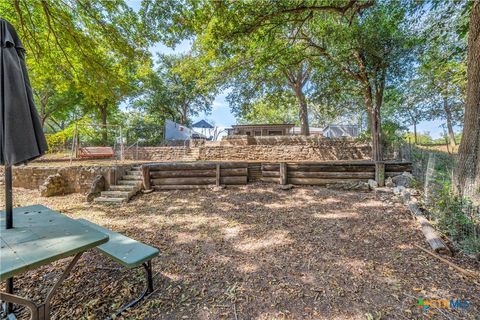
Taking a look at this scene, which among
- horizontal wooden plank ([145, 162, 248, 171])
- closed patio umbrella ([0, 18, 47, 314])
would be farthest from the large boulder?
closed patio umbrella ([0, 18, 47, 314])

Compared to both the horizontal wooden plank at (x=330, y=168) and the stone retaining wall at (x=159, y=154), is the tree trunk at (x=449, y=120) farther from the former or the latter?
the stone retaining wall at (x=159, y=154)

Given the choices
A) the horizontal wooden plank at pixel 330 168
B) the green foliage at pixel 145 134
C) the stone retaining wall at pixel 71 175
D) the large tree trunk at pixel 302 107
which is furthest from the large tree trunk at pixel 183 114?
the horizontal wooden plank at pixel 330 168

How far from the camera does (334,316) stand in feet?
5.81

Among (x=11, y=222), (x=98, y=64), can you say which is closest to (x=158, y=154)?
(x=98, y=64)

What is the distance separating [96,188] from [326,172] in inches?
250

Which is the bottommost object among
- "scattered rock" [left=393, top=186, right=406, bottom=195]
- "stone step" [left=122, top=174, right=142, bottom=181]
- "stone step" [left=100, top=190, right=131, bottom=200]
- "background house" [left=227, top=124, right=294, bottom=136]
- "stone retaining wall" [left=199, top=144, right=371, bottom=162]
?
"stone step" [left=100, top=190, right=131, bottom=200]

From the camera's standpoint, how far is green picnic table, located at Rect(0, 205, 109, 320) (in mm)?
1337

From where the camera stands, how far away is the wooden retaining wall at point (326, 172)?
578 cm

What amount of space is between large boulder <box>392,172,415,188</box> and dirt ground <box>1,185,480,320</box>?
1306mm

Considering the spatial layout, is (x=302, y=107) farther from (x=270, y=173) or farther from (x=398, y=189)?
(x=398, y=189)

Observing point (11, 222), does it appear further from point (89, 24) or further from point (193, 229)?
point (89, 24)

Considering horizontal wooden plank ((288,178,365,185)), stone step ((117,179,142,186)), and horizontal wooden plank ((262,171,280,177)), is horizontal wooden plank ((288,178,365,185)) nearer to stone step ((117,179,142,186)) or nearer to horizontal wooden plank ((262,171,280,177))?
horizontal wooden plank ((262,171,280,177))

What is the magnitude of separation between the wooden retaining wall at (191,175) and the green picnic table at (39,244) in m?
4.16

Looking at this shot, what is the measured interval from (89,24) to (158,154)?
7812 mm
